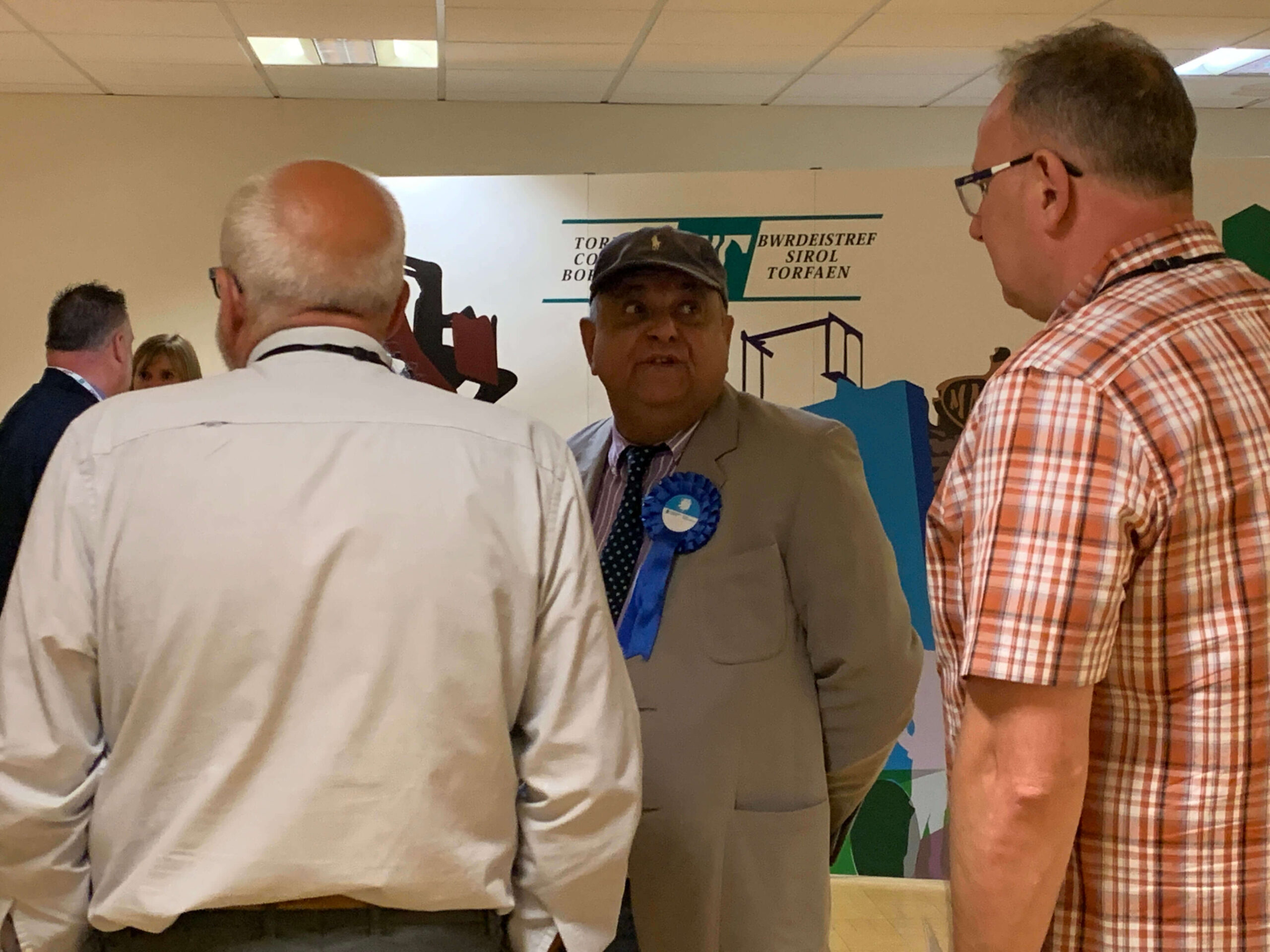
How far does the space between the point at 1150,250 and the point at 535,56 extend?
415 cm

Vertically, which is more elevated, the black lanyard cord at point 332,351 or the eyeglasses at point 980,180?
the eyeglasses at point 980,180

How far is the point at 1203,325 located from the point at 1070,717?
0.38 m

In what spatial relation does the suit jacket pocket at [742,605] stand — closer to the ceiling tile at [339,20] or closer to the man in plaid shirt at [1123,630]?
the man in plaid shirt at [1123,630]

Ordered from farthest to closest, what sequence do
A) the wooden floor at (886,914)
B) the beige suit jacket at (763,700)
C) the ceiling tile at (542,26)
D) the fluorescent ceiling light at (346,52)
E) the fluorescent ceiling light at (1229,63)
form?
the fluorescent ceiling light at (1229,63)
the fluorescent ceiling light at (346,52)
the ceiling tile at (542,26)
the wooden floor at (886,914)
the beige suit jacket at (763,700)

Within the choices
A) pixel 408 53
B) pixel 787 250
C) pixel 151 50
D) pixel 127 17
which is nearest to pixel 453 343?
pixel 787 250

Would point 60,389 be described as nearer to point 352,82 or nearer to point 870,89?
point 352,82

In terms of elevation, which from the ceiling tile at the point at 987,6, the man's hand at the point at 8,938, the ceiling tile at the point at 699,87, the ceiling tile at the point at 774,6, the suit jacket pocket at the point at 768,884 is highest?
the ceiling tile at the point at 987,6

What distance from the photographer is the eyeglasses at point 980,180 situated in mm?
1172

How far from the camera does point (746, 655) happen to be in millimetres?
1857

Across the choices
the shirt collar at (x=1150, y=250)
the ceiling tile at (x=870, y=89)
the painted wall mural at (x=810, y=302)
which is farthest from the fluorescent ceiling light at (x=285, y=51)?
the shirt collar at (x=1150, y=250)

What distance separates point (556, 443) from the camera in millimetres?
1350

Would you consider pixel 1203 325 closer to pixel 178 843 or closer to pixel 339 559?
pixel 339 559

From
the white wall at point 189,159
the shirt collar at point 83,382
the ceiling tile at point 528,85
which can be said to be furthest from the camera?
the white wall at point 189,159

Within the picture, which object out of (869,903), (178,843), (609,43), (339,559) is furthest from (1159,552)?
(609,43)
